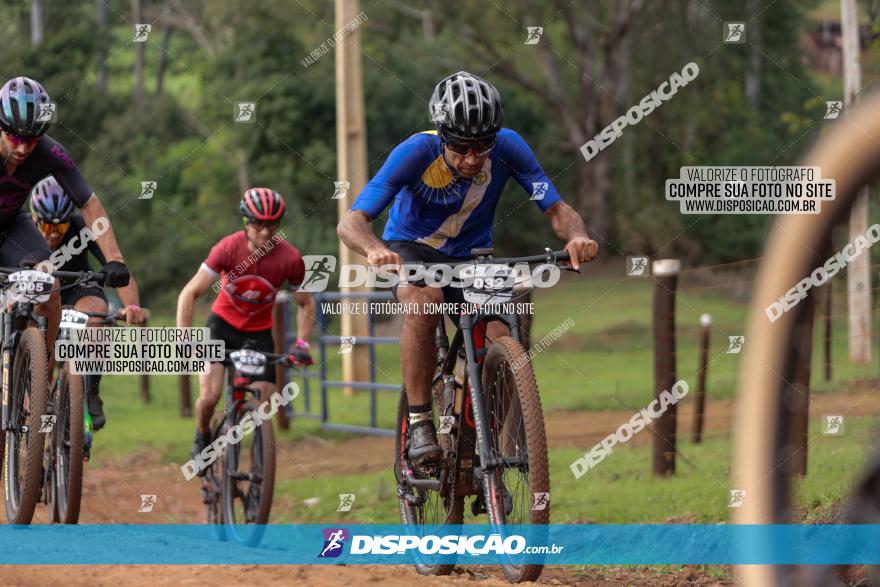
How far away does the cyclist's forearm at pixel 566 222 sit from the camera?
18.8ft

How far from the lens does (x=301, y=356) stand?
8070 mm

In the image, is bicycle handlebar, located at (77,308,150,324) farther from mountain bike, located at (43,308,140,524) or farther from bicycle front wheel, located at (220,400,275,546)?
bicycle front wheel, located at (220,400,275,546)

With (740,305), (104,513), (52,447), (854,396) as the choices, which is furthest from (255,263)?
(740,305)

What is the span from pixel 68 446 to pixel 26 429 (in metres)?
0.30

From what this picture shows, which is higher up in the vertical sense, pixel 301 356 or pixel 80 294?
pixel 80 294

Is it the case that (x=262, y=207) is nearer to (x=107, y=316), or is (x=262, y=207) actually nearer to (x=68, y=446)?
(x=107, y=316)

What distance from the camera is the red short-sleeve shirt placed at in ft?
27.2

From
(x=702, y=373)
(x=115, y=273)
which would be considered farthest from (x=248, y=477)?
(x=702, y=373)

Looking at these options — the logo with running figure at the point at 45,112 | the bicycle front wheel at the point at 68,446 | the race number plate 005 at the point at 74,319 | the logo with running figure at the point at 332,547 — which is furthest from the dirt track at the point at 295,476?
the logo with running figure at the point at 45,112

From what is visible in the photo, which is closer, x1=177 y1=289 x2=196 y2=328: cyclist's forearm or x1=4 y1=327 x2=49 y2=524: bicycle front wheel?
x1=4 y1=327 x2=49 y2=524: bicycle front wheel

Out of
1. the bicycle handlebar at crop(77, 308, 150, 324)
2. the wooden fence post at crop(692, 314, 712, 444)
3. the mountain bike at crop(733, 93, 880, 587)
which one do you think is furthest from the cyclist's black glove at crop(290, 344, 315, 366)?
the mountain bike at crop(733, 93, 880, 587)

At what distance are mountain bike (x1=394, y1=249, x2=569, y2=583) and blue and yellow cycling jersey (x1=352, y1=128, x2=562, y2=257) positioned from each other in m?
0.47

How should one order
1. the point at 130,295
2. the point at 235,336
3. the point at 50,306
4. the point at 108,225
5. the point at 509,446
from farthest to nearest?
the point at 235,336 < the point at 130,295 < the point at 50,306 < the point at 108,225 < the point at 509,446

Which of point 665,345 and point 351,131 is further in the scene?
point 351,131
